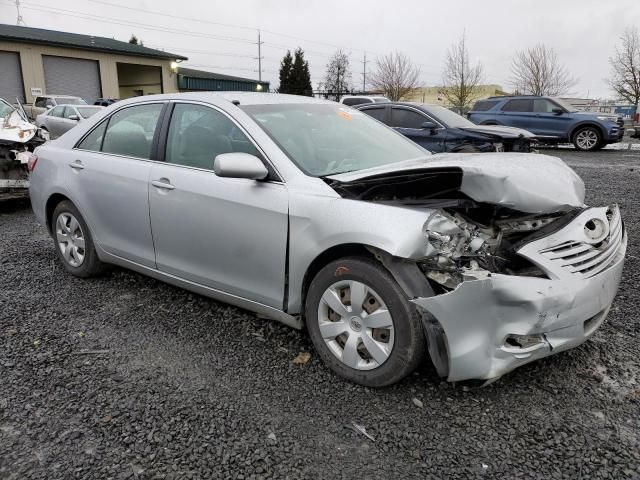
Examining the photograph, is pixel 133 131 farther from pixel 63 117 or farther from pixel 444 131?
pixel 63 117

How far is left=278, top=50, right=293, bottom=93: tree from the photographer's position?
5034cm

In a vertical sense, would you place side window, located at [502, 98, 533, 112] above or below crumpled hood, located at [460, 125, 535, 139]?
above

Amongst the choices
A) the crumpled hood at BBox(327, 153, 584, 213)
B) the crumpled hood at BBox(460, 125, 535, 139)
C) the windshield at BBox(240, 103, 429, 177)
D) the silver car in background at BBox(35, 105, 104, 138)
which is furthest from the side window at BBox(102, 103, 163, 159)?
the silver car in background at BBox(35, 105, 104, 138)

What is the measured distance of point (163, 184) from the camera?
137 inches

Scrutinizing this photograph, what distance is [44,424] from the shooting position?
247 cm

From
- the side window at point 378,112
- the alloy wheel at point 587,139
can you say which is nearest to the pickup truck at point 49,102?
the side window at point 378,112

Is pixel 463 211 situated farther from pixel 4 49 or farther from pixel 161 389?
pixel 4 49

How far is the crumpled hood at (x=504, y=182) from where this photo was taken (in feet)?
8.66

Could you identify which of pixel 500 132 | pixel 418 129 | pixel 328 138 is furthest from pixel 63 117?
pixel 328 138

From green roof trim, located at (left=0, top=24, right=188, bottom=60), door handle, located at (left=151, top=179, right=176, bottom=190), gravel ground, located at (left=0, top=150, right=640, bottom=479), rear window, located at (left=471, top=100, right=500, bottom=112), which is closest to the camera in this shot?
gravel ground, located at (left=0, top=150, right=640, bottom=479)

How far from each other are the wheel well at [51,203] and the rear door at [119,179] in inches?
10.7

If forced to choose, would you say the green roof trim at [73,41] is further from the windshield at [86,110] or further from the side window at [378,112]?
the side window at [378,112]

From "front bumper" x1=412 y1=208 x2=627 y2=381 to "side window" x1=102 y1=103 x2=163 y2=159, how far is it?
245 centimetres

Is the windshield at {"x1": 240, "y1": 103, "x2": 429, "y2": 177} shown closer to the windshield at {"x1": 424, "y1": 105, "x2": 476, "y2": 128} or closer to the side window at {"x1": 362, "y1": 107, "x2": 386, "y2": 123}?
the windshield at {"x1": 424, "y1": 105, "x2": 476, "y2": 128}
